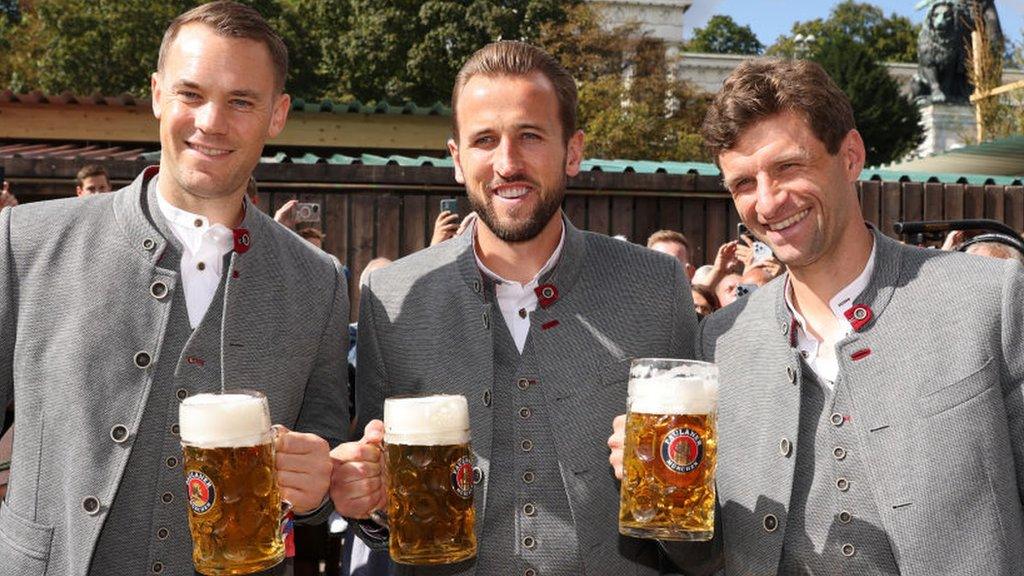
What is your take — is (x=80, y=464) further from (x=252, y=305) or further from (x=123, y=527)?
(x=252, y=305)

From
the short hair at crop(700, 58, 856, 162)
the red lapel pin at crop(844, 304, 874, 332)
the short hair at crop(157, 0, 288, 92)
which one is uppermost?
the short hair at crop(157, 0, 288, 92)

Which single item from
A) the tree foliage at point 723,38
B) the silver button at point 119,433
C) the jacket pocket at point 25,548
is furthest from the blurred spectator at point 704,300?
the tree foliage at point 723,38

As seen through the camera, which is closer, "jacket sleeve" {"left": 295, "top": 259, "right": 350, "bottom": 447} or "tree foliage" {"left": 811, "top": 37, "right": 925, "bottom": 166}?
"jacket sleeve" {"left": 295, "top": 259, "right": 350, "bottom": 447}

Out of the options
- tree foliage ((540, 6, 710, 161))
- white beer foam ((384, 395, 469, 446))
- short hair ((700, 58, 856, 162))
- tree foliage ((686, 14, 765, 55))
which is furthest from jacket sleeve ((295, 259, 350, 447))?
tree foliage ((686, 14, 765, 55))

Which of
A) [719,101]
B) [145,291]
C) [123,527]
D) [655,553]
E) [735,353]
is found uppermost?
[719,101]

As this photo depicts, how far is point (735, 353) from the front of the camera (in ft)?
7.48

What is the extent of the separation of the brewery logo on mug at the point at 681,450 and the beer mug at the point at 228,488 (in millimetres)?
728

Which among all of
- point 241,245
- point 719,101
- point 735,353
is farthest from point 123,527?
point 719,101

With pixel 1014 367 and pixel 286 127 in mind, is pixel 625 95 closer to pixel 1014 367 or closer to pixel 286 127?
pixel 286 127

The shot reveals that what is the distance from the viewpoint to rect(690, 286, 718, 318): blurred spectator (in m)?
5.68

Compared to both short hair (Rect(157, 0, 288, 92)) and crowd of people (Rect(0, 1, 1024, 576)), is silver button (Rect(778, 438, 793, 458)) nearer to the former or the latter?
crowd of people (Rect(0, 1, 1024, 576))

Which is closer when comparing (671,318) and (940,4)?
(671,318)

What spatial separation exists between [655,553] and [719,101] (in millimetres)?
1055

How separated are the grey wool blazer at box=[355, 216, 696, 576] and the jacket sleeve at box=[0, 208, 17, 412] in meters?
0.78
